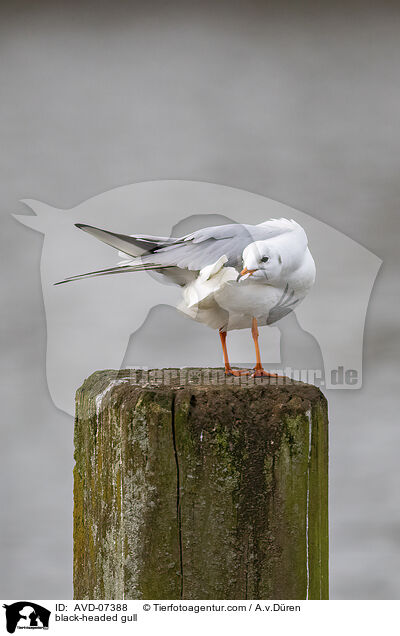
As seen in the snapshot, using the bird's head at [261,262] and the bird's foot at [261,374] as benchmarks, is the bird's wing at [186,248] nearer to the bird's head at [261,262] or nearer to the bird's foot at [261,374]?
the bird's head at [261,262]

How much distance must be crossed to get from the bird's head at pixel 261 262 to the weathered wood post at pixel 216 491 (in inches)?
12.7

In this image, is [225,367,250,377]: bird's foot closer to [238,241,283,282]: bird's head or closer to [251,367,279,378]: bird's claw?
[251,367,279,378]: bird's claw

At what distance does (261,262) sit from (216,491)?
1.63ft

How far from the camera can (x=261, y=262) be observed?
1342 millimetres

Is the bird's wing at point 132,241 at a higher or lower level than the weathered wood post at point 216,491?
higher

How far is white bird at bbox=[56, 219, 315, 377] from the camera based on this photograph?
134 centimetres

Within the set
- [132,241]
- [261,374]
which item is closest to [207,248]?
[132,241]

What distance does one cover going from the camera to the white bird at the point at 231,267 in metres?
1.34
